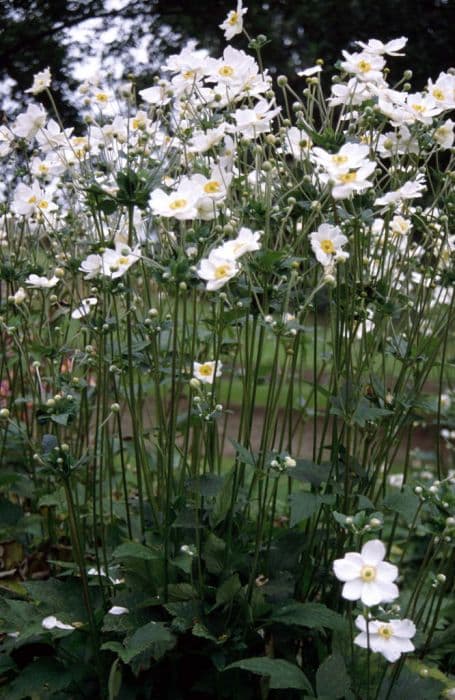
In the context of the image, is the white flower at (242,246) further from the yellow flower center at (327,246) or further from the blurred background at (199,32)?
the blurred background at (199,32)

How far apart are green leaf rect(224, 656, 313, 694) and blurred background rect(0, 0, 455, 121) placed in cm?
271

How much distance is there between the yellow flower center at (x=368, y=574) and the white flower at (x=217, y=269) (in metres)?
0.68

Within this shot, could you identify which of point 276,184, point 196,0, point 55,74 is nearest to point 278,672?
point 276,184

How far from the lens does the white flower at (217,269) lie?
1713 millimetres

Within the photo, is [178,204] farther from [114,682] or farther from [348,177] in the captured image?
[114,682]

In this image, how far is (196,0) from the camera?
17.9ft

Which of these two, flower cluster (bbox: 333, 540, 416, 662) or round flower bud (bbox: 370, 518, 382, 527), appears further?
round flower bud (bbox: 370, 518, 382, 527)

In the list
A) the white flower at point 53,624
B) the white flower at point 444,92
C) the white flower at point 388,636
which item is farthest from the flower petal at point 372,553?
the white flower at point 444,92

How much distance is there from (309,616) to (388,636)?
0.32m

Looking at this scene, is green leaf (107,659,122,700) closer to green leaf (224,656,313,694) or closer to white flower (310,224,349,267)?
green leaf (224,656,313,694)

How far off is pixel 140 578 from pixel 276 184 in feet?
4.19

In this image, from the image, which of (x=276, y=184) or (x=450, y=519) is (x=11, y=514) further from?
(x=450, y=519)

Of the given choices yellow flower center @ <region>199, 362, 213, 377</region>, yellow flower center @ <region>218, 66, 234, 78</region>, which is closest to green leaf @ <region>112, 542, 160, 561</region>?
yellow flower center @ <region>199, 362, 213, 377</region>

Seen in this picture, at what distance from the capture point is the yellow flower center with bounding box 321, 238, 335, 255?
1919mm
